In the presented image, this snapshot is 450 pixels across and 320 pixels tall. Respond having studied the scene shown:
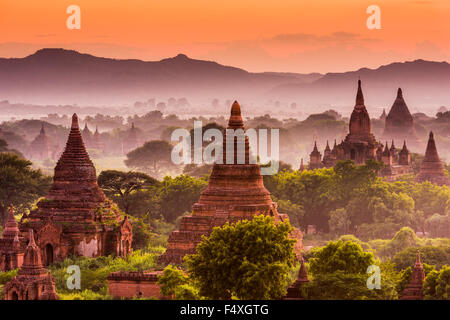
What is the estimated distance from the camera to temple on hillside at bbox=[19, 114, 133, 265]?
188 feet

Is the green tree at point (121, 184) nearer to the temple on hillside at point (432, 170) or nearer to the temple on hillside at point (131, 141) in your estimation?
the temple on hillside at point (432, 170)

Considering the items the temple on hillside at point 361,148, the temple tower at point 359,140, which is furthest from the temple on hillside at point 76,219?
the temple tower at point 359,140

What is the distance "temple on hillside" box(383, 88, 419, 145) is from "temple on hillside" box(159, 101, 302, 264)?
96.7 m

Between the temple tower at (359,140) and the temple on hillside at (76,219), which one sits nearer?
the temple on hillside at (76,219)

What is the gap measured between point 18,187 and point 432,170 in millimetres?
37792

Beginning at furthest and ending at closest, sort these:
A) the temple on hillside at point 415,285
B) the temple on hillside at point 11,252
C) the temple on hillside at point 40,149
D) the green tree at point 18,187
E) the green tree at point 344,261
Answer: the temple on hillside at point 40,149
the green tree at point 18,187
the temple on hillside at point 11,252
the green tree at point 344,261
the temple on hillside at point 415,285

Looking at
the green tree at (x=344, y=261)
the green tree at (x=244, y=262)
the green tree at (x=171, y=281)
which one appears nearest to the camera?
the green tree at (x=244, y=262)

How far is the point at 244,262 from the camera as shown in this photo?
44438 mm

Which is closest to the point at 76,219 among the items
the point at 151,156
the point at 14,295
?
the point at 14,295

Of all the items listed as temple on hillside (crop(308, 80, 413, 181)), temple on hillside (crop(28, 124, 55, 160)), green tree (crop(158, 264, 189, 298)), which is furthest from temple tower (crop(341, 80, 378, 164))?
temple on hillside (crop(28, 124, 55, 160))

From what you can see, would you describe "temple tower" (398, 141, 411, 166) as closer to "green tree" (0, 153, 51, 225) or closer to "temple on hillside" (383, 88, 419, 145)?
"green tree" (0, 153, 51, 225)

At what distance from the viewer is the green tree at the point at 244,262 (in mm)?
44156

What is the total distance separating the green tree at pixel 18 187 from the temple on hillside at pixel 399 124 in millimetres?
76642

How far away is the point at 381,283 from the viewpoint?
45.3 metres
